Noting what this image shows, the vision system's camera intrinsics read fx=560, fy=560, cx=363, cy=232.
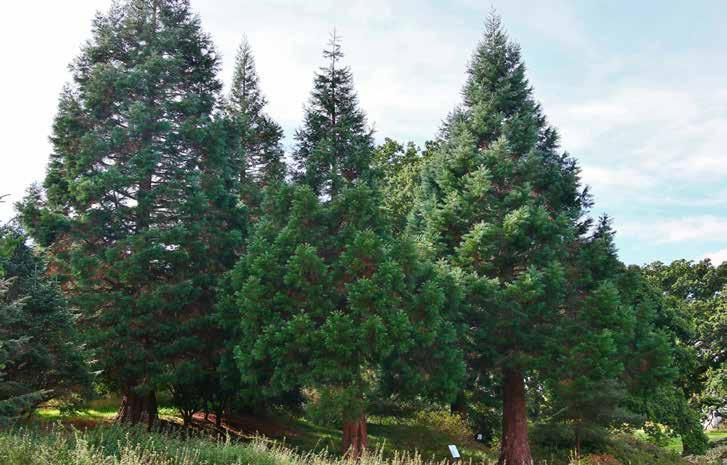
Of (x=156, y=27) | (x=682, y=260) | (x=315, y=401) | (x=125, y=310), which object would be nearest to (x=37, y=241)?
(x=125, y=310)

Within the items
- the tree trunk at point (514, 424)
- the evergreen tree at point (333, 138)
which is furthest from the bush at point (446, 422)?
the evergreen tree at point (333, 138)

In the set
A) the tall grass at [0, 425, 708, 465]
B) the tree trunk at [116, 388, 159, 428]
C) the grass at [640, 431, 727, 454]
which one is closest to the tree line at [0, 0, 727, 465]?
the tree trunk at [116, 388, 159, 428]

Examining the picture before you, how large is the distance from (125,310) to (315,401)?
6.38 meters

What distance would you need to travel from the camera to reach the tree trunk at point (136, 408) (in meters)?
15.9

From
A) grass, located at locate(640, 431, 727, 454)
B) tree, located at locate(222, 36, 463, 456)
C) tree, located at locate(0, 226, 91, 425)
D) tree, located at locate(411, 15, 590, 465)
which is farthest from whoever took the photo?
grass, located at locate(640, 431, 727, 454)

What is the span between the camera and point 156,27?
19.4 meters

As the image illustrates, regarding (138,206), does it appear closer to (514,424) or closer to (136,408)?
(136,408)

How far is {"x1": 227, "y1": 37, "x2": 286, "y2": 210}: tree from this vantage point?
23484 millimetres

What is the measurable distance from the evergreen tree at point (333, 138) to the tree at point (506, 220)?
11.9 ft

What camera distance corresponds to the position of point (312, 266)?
45.0ft

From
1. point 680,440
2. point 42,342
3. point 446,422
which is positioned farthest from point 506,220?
point 680,440

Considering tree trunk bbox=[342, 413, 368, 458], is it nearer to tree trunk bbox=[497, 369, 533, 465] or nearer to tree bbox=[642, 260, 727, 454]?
tree trunk bbox=[497, 369, 533, 465]

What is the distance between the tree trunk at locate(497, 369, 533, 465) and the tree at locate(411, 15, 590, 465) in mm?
31

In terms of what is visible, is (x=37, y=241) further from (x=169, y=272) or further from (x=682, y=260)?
(x=682, y=260)
